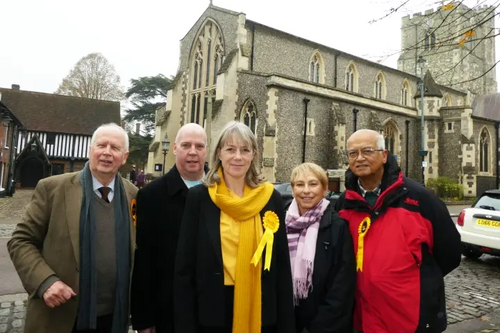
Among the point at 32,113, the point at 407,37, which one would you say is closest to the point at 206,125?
the point at 32,113

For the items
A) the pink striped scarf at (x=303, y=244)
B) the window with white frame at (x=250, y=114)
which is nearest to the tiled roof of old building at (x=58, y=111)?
the window with white frame at (x=250, y=114)

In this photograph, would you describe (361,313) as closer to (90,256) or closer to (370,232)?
(370,232)

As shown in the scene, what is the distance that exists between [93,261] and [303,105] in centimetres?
1727

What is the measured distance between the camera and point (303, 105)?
60.6 feet

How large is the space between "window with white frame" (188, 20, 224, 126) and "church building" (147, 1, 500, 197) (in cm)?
6

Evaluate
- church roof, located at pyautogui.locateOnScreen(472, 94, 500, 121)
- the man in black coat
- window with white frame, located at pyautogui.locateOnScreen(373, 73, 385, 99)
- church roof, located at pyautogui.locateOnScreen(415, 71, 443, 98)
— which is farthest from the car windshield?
church roof, located at pyautogui.locateOnScreen(472, 94, 500, 121)

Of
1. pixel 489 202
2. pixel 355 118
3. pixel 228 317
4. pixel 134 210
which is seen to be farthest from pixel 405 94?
pixel 228 317

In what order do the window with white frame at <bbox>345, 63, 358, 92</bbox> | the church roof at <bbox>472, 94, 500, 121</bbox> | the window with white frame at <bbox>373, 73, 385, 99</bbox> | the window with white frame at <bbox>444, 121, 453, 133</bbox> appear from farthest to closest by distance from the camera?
the church roof at <bbox>472, 94, 500, 121</bbox>, the window with white frame at <bbox>373, 73, 385, 99</bbox>, the window with white frame at <bbox>345, 63, 358, 92</bbox>, the window with white frame at <bbox>444, 121, 453, 133</bbox>

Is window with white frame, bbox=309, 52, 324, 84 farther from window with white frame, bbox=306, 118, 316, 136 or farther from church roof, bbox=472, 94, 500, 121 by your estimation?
church roof, bbox=472, 94, 500, 121

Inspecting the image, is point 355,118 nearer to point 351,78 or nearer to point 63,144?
point 351,78

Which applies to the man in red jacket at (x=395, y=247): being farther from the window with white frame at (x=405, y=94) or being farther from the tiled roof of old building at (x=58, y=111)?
the window with white frame at (x=405, y=94)

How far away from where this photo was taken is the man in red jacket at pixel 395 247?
2.07 metres

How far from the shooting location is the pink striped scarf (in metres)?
2.13

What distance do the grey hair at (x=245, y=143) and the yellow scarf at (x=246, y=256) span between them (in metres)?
0.07
